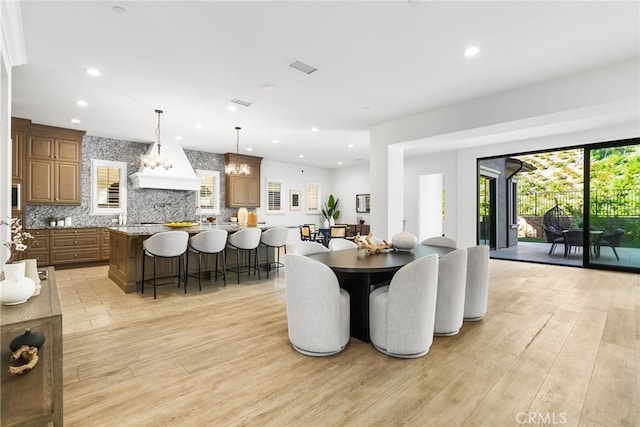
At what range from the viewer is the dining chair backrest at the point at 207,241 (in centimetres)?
448

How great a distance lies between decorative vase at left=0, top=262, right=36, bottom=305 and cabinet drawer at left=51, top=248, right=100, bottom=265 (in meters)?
5.43

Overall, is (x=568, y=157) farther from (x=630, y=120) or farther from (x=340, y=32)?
(x=340, y=32)

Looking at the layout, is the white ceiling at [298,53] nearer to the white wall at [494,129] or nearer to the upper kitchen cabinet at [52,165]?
the white wall at [494,129]

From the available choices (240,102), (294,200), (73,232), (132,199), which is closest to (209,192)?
(132,199)

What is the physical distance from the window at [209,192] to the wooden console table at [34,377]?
7029 millimetres

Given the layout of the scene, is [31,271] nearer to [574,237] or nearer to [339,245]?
[339,245]

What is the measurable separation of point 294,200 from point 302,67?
7282 millimetres

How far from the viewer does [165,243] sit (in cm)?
409

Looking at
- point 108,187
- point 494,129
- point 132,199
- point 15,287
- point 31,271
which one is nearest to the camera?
point 15,287

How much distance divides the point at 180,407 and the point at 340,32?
3246 mm

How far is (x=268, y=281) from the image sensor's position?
512 centimetres

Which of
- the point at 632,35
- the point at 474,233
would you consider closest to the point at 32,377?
the point at 632,35

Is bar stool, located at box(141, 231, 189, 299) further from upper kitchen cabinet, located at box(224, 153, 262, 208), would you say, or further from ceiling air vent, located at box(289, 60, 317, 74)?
upper kitchen cabinet, located at box(224, 153, 262, 208)

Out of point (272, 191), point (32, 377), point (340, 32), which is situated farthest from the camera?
point (272, 191)
